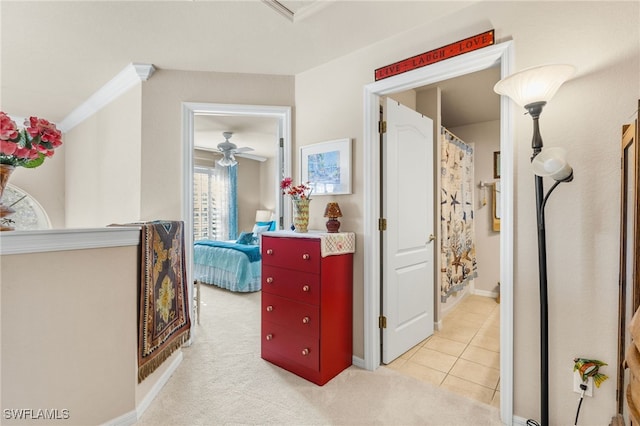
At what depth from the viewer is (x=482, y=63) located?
5.96 ft

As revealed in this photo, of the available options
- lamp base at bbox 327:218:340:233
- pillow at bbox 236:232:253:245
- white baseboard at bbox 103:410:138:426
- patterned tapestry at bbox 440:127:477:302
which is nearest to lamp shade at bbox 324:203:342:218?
lamp base at bbox 327:218:340:233

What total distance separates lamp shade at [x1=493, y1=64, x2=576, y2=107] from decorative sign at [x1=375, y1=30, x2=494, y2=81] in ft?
1.39

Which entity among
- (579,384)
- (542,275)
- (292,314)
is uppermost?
(542,275)

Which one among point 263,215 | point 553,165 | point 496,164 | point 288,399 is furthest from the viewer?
point 263,215

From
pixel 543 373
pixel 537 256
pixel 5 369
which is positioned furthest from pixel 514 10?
pixel 5 369

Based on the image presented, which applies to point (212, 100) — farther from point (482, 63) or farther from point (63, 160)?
point (63, 160)

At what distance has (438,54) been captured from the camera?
1977mm

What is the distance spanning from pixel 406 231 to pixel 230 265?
2.90 metres

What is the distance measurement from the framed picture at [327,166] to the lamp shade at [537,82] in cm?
114

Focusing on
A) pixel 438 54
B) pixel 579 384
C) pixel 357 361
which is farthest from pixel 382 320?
pixel 438 54

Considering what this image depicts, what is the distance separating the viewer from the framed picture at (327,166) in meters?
2.41

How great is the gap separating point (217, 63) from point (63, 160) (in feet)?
12.5

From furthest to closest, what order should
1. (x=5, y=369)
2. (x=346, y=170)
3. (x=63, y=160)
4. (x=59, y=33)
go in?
(x=63, y=160), (x=346, y=170), (x=59, y=33), (x=5, y=369)

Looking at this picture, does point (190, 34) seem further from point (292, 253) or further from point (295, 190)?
point (292, 253)
